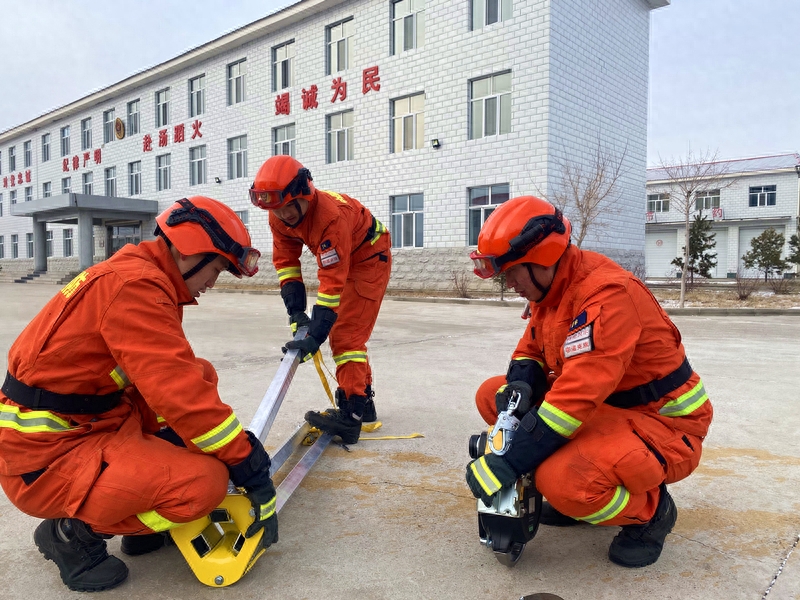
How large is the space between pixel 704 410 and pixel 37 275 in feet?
122

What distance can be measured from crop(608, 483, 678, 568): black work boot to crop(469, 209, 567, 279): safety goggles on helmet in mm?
1015

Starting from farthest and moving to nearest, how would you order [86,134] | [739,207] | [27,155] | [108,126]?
1. [27,155]
2. [739,207]
3. [86,134]
4. [108,126]

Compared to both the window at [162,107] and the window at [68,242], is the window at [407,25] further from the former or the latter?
the window at [68,242]

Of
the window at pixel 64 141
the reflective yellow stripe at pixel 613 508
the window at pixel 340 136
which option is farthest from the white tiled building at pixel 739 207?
the window at pixel 64 141

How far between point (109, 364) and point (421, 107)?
1812 cm

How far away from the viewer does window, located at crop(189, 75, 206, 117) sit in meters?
25.8

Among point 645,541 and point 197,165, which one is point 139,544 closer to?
point 645,541

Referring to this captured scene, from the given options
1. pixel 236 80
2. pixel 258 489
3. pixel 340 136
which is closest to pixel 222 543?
pixel 258 489

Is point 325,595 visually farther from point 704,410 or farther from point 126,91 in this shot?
point 126,91

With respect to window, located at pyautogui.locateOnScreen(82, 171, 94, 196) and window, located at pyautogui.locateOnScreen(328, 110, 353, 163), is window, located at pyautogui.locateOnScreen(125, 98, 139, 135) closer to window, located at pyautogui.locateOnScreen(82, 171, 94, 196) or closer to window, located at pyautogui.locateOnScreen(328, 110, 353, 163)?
window, located at pyautogui.locateOnScreen(82, 171, 94, 196)

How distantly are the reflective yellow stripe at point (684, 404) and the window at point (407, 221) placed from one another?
1691 centimetres

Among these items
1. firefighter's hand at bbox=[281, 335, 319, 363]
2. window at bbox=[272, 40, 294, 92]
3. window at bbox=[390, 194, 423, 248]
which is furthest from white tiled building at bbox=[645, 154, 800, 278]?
firefighter's hand at bbox=[281, 335, 319, 363]

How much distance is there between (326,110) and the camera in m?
21.2

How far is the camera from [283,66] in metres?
22.7
